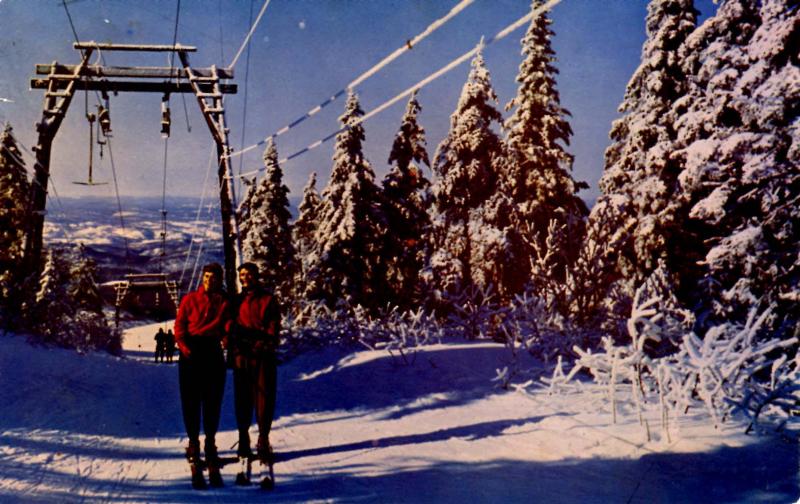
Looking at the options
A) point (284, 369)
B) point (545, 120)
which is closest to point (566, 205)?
point (545, 120)

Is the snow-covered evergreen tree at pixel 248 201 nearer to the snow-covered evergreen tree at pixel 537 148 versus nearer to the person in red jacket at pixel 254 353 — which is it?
the snow-covered evergreen tree at pixel 537 148

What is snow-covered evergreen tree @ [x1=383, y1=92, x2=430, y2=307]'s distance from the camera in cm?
2614

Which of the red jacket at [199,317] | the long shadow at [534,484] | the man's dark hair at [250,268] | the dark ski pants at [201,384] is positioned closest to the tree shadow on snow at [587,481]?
the long shadow at [534,484]

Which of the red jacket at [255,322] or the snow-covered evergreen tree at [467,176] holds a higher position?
the snow-covered evergreen tree at [467,176]

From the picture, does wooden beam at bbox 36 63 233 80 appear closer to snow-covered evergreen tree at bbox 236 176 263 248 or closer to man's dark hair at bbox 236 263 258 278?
man's dark hair at bbox 236 263 258 278

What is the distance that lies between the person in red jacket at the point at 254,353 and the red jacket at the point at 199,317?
28cm

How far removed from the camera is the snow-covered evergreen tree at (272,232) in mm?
32062

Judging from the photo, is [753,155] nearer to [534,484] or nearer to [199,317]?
[534,484]

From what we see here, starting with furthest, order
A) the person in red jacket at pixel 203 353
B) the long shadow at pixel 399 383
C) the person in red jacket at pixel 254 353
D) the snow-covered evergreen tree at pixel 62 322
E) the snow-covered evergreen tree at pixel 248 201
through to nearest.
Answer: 1. the snow-covered evergreen tree at pixel 248 201
2. the snow-covered evergreen tree at pixel 62 322
3. the long shadow at pixel 399 383
4. the person in red jacket at pixel 254 353
5. the person in red jacket at pixel 203 353

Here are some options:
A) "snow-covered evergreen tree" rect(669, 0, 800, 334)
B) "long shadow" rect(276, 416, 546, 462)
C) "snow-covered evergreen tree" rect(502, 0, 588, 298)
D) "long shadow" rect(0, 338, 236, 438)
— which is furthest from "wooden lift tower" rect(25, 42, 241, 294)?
"snow-covered evergreen tree" rect(502, 0, 588, 298)

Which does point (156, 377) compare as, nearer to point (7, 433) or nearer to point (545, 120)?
point (7, 433)

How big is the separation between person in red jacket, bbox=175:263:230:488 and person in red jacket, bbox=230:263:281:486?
0.65 feet

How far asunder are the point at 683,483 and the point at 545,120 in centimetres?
2301

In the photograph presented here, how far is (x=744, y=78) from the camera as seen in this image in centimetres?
1082
